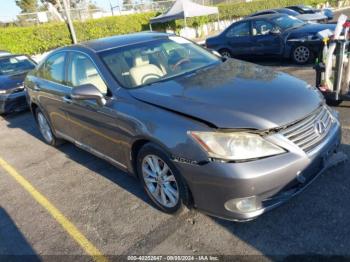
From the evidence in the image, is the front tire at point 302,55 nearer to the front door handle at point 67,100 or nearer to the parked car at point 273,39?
the parked car at point 273,39

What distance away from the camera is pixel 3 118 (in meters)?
8.65

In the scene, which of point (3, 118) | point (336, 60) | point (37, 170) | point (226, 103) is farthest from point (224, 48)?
point (226, 103)

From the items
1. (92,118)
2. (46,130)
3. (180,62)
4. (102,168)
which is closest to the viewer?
(92,118)

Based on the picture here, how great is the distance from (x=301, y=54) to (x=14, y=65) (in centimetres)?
778

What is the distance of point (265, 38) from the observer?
32.0 feet

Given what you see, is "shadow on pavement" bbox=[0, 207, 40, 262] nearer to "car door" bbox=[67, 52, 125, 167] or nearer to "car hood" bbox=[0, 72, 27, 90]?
"car door" bbox=[67, 52, 125, 167]

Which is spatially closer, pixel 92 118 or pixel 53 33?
pixel 92 118

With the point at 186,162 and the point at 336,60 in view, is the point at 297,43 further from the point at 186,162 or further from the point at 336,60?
the point at 186,162

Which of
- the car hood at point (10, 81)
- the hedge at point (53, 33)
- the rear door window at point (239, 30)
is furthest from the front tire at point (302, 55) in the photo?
the hedge at point (53, 33)

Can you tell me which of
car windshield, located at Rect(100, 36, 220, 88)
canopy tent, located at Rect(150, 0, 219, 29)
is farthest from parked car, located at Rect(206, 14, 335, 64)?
canopy tent, located at Rect(150, 0, 219, 29)

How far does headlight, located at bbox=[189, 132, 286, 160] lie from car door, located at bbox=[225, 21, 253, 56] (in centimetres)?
798

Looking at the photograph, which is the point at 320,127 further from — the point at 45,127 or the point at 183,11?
the point at 183,11

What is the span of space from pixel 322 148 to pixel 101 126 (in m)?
2.25

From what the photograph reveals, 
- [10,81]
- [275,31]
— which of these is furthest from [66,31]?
[275,31]
